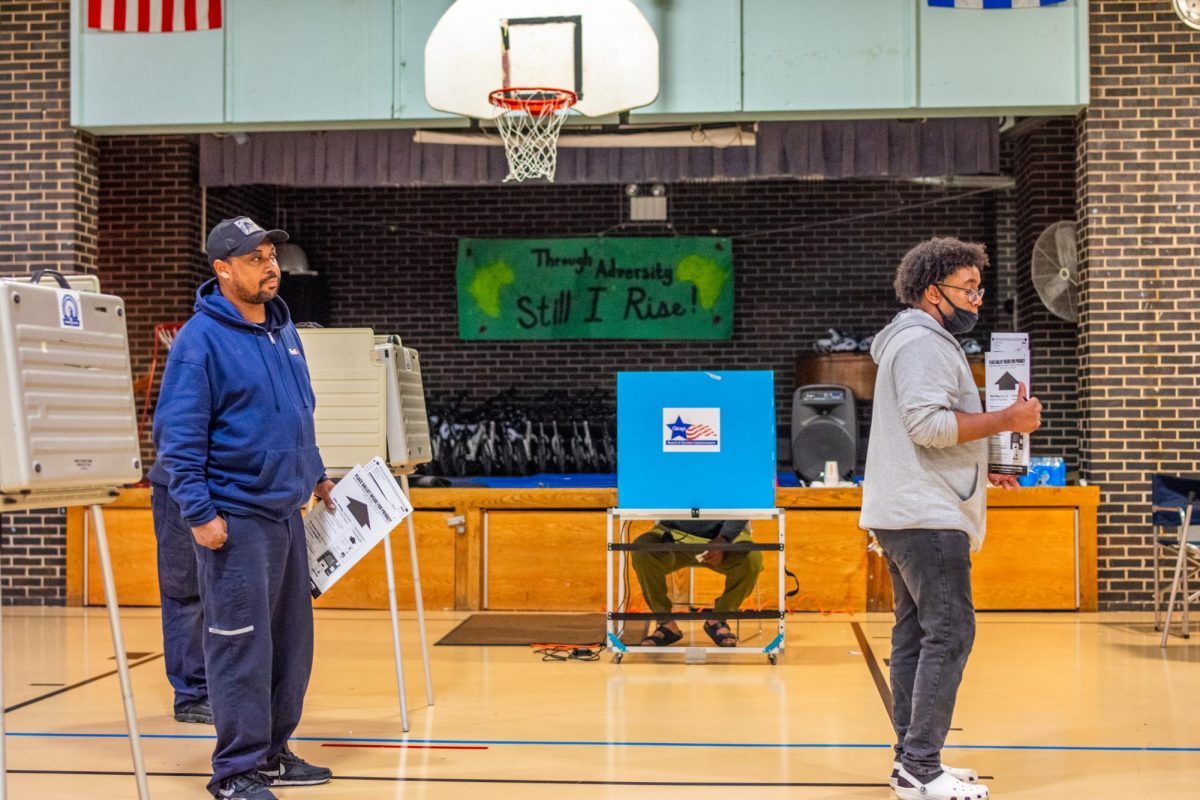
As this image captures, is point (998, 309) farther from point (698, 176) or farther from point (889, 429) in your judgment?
point (889, 429)

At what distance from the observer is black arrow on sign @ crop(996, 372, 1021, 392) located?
6352mm

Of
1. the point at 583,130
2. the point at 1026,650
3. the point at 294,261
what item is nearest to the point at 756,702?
the point at 1026,650

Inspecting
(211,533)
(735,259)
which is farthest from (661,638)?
(735,259)

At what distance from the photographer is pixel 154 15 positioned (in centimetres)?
798

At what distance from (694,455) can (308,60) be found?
3.70 m

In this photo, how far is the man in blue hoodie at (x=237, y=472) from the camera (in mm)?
3676

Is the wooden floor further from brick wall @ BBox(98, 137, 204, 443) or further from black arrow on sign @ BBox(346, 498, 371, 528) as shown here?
brick wall @ BBox(98, 137, 204, 443)

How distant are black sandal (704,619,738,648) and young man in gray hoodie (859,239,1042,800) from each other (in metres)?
2.57

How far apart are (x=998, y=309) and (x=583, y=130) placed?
16.0 ft

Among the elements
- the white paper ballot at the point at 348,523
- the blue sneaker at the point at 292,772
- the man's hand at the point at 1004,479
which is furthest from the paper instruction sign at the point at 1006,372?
the blue sneaker at the point at 292,772

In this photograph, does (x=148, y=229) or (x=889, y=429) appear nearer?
(x=889, y=429)

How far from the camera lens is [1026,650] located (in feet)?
21.2

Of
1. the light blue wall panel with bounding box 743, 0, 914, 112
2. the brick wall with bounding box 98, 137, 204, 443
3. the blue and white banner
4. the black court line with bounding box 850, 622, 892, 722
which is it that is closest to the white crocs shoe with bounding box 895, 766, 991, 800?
the black court line with bounding box 850, 622, 892, 722

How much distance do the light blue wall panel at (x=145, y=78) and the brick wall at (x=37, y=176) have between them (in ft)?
0.65
